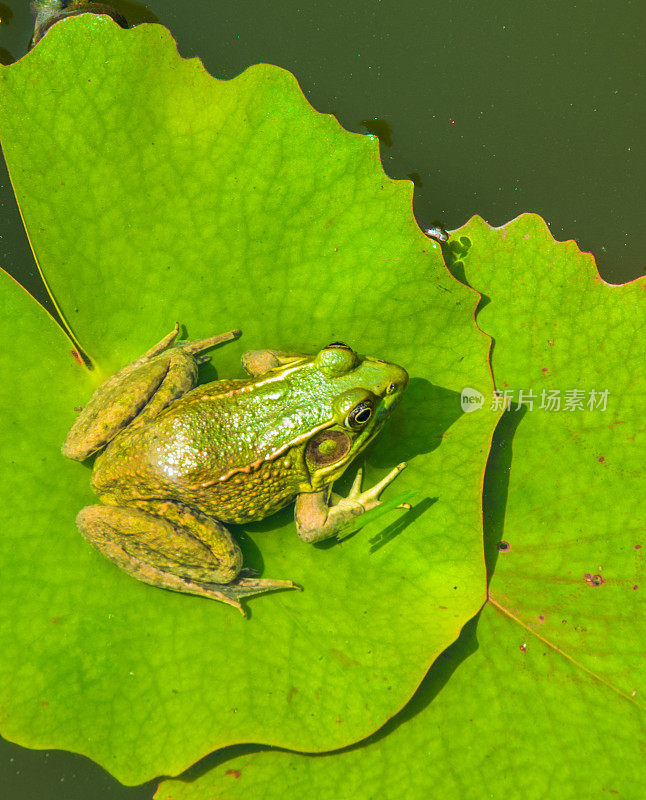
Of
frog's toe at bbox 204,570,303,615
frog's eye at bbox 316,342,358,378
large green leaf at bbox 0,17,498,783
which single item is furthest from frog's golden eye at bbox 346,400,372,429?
frog's toe at bbox 204,570,303,615

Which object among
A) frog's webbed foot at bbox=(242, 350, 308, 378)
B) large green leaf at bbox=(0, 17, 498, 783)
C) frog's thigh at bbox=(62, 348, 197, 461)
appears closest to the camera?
large green leaf at bbox=(0, 17, 498, 783)

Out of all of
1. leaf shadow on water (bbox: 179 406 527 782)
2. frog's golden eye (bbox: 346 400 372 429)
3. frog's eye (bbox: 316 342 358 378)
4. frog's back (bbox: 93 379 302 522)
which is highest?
frog's eye (bbox: 316 342 358 378)

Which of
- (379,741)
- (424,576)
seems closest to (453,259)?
(424,576)

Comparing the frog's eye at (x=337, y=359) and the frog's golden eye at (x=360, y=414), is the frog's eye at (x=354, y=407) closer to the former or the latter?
the frog's golden eye at (x=360, y=414)

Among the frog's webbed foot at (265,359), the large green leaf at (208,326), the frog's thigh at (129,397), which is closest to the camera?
the large green leaf at (208,326)

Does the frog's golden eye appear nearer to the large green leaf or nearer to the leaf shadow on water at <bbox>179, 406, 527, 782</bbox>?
the large green leaf

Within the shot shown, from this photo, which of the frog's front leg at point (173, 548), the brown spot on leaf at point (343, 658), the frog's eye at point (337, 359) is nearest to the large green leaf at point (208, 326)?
the brown spot on leaf at point (343, 658)

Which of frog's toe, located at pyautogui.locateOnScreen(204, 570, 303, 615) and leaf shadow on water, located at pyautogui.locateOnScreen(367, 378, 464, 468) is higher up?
leaf shadow on water, located at pyautogui.locateOnScreen(367, 378, 464, 468)

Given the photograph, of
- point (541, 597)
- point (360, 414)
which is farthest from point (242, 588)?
point (541, 597)

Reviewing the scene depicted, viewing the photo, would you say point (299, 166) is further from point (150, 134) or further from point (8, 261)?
point (8, 261)
